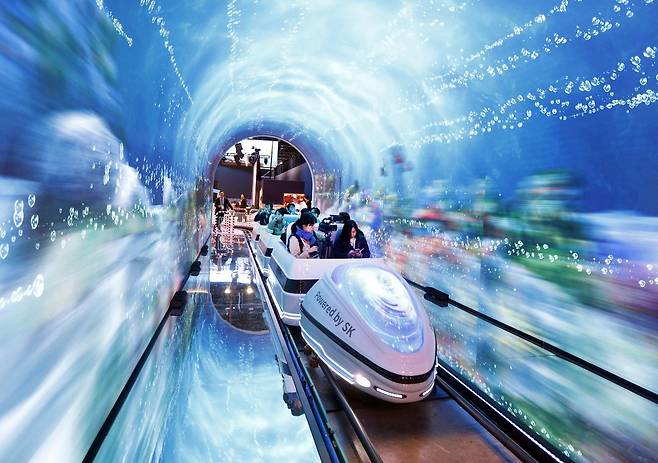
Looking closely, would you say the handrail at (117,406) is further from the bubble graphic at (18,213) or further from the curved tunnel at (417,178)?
the bubble graphic at (18,213)

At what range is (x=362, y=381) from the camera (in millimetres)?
3123

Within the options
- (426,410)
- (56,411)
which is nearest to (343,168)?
(426,410)

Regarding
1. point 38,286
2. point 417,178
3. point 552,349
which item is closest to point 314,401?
point 38,286

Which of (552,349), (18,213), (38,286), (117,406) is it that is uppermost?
(18,213)

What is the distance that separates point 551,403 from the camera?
12.2 feet

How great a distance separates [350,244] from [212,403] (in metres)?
2.60

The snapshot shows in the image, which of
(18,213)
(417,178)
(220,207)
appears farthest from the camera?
(220,207)

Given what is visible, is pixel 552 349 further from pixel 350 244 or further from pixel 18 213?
pixel 18 213

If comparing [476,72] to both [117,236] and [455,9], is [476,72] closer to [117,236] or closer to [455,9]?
[455,9]

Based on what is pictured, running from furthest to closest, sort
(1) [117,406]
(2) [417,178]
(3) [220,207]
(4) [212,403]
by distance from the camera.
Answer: (3) [220,207] < (2) [417,178] < (4) [212,403] < (1) [117,406]

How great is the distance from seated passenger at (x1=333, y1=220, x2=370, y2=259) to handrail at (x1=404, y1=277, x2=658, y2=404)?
1762mm

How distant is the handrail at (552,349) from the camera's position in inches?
128

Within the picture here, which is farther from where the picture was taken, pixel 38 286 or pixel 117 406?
pixel 117 406

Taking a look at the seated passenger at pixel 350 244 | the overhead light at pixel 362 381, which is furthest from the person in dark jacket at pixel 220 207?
the overhead light at pixel 362 381
